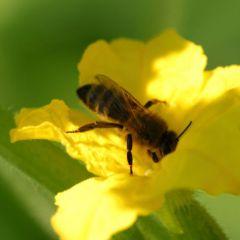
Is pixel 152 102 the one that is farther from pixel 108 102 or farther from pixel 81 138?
pixel 81 138

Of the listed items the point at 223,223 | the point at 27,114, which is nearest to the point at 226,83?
the point at 27,114

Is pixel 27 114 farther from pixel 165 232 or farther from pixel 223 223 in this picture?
pixel 223 223

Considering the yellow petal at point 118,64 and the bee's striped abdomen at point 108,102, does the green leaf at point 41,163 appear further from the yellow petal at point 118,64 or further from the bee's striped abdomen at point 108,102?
the yellow petal at point 118,64

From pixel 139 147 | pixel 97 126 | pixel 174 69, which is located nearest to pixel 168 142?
pixel 139 147

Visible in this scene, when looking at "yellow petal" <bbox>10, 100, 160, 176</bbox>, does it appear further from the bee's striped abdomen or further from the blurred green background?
the blurred green background

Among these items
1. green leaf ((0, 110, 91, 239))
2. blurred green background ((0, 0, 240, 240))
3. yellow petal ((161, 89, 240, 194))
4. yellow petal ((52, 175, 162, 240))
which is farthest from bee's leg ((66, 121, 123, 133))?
blurred green background ((0, 0, 240, 240))

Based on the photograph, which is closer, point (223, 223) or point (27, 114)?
point (27, 114)

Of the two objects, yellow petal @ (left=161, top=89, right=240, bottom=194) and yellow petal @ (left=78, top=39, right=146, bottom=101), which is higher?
yellow petal @ (left=78, top=39, right=146, bottom=101)
